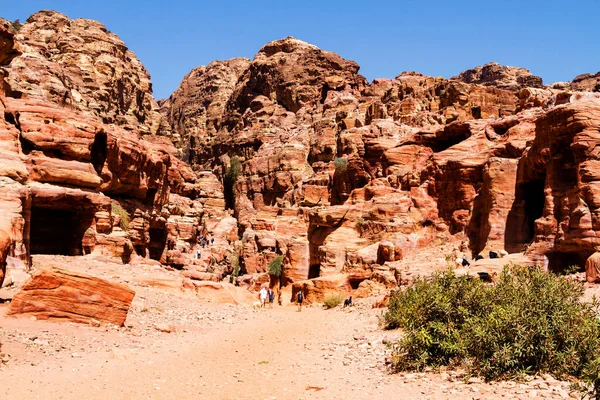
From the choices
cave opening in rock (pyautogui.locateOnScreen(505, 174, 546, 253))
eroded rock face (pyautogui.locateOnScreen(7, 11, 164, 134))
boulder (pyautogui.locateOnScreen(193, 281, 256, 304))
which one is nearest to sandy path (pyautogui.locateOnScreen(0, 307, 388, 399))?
boulder (pyautogui.locateOnScreen(193, 281, 256, 304))

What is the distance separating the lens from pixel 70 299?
12.9 m

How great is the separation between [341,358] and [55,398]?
6.09m

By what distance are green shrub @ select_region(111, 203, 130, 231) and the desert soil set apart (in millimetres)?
13204

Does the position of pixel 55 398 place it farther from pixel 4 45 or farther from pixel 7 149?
pixel 4 45

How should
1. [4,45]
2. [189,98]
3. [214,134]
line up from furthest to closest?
[189,98] < [214,134] < [4,45]

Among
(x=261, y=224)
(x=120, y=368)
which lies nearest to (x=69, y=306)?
(x=120, y=368)

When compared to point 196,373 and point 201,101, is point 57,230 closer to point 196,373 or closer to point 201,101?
point 196,373

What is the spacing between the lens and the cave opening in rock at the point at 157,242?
123ft

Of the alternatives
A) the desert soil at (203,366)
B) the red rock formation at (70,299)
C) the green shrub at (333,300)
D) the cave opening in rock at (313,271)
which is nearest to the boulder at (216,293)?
the green shrub at (333,300)

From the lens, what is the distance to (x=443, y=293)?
11.5 metres

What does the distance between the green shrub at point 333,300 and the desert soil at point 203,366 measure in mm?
10155

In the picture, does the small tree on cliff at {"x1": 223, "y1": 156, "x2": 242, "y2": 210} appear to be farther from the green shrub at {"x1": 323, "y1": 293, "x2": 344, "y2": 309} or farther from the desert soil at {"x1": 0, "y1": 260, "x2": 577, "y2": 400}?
the desert soil at {"x1": 0, "y1": 260, "x2": 577, "y2": 400}

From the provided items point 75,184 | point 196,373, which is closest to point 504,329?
point 196,373

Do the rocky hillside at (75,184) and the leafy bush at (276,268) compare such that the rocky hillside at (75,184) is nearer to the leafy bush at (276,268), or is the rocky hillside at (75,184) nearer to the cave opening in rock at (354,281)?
the leafy bush at (276,268)
